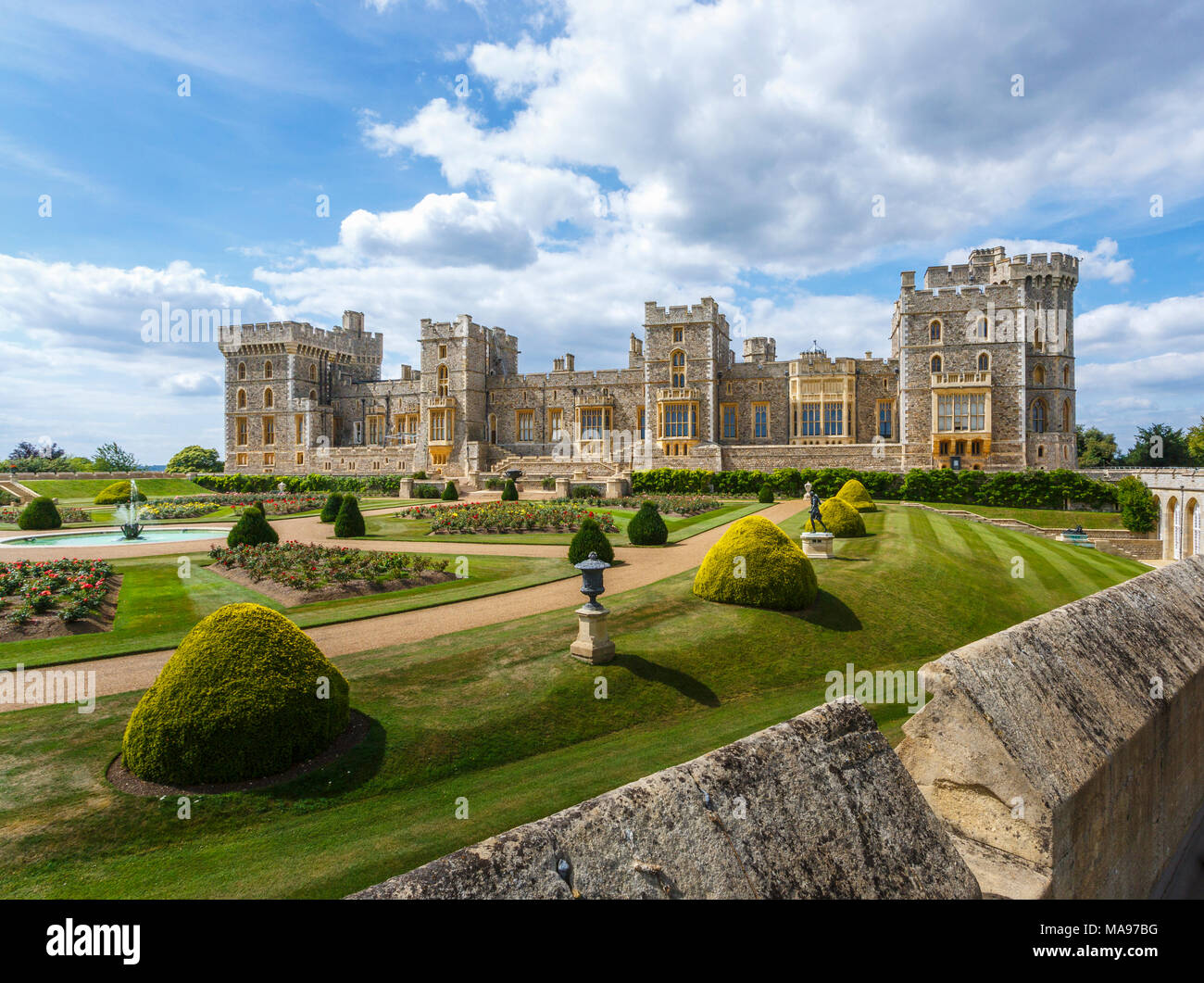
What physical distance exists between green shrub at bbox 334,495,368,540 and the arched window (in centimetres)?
3103

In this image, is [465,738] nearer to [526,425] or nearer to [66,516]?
[66,516]

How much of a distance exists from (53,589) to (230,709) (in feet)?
33.0

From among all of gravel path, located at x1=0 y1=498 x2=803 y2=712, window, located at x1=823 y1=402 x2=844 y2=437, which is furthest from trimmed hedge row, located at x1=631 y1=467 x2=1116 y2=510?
gravel path, located at x1=0 y1=498 x2=803 y2=712

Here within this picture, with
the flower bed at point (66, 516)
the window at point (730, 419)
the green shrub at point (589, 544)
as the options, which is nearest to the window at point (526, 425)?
the window at point (730, 419)

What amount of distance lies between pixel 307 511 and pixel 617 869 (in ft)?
119

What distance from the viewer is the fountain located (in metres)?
24.9

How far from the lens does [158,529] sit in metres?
28.7

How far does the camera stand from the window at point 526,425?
5909 centimetres

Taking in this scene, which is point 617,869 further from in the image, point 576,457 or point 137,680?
point 576,457

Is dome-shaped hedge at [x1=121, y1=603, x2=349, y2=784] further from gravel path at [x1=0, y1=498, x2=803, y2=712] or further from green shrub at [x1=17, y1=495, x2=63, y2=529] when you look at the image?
green shrub at [x1=17, y1=495, x2=63, y2=529]

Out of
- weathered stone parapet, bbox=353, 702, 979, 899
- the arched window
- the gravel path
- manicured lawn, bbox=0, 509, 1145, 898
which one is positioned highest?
the arched window

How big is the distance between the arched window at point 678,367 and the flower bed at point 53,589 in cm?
4050
